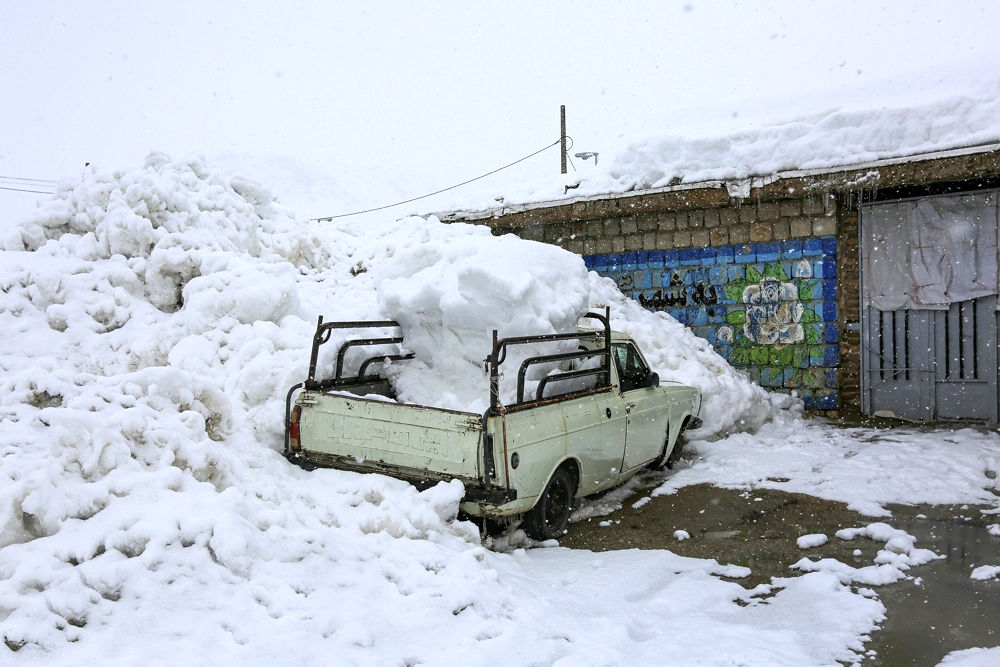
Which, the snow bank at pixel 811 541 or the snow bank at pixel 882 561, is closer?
the snow bank at pixel 882 561

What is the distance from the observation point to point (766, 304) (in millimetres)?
11922

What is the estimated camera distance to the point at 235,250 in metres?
11.9

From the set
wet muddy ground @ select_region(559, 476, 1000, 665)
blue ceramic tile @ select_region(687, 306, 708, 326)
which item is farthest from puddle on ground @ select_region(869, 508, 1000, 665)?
blue ceramic tile @ select_region(687, 306, 708, 326)

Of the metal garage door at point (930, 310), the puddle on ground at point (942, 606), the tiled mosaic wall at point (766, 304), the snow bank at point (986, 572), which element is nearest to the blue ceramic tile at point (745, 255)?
the tiled mosaic wall at point (766, 304)

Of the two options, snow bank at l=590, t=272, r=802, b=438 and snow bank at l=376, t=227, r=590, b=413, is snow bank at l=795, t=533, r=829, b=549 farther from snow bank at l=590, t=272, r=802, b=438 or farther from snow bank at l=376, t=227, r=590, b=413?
snow bank at l=590, t=272, r=802, b=438

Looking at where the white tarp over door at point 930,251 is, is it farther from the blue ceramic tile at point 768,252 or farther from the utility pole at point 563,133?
the utility pole at point 563,133

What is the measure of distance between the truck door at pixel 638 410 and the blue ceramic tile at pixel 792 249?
5110 mm

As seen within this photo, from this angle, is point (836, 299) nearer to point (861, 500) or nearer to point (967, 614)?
point (861, 500)

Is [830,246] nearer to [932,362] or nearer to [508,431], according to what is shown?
[932,362]

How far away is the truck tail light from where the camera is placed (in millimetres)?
6359

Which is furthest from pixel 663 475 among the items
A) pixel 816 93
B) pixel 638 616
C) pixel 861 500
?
pixel 816 93

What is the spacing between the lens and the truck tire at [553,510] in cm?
603

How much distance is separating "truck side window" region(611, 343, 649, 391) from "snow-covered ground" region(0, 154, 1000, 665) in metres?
0.86

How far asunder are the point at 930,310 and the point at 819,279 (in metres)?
1.58
